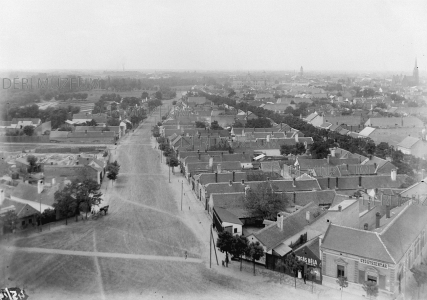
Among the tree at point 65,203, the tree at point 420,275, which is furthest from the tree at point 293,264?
the tree at point 65,203

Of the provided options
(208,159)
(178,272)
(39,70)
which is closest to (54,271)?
(178,272)

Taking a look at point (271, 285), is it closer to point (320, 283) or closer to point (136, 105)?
point (320, 283)

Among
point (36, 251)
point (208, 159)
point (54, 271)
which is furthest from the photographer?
point (208, 159)

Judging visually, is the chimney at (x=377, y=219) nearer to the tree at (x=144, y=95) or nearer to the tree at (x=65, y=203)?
the tree at (x=65, y=203)

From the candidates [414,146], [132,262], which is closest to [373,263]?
[132,262]

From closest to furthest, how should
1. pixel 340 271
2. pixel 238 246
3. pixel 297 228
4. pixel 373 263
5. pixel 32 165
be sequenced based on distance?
pixel 373 263 < pixel 340 271 < pixel 238 246 < pixel 297 228 < pixel 32 165

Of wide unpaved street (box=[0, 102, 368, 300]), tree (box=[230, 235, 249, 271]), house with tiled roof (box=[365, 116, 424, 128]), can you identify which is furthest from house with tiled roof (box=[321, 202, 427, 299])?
house with tiled roof (box=[365, 116, 424, 128])

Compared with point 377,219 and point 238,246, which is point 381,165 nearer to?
point 377,219
